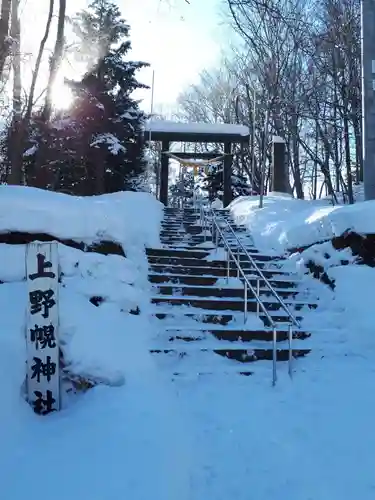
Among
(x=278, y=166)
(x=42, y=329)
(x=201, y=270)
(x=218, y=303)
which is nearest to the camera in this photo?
(x=42, y=329)

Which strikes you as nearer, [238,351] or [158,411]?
[158,411]

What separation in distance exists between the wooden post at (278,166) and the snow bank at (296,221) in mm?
3248

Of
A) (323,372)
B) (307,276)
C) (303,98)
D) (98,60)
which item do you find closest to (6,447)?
(323,372)

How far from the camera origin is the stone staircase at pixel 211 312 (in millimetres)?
5891

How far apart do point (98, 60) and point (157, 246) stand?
1426cm

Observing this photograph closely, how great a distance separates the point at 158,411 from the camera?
421cm

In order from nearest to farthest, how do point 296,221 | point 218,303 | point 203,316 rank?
point 203,316 → point 218,303 → point 296,221

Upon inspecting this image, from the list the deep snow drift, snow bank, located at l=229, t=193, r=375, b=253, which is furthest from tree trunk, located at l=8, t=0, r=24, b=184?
the deep snow drift

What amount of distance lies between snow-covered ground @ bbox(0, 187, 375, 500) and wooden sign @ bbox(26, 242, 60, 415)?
0.47ft

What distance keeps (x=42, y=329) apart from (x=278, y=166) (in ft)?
49.9

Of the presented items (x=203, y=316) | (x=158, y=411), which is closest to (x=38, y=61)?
(x=203, y=316)

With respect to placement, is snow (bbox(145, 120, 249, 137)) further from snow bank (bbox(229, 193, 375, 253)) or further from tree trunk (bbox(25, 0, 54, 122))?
tree trunk (bbox(25, 0, 54, 122))

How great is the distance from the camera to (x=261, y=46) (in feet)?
52.7

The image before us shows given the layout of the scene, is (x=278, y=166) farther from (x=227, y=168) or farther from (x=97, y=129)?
(x=97, y=129)
